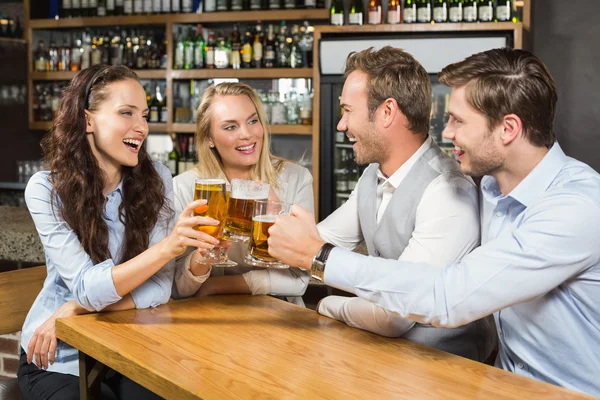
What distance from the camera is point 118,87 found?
6.73 feet

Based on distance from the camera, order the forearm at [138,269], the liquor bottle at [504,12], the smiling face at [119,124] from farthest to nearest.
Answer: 1. the liquor bottle at [504,12]
2. the smiling face at [119,124]
3. the forearm at [138,269]

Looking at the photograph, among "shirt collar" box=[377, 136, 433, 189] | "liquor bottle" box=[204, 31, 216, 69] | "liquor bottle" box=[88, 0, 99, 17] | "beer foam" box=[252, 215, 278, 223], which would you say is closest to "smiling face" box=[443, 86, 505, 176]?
"shirt collar" box=[377, 136, 433, 189]

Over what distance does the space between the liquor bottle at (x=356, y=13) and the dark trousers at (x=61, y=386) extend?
3249mm

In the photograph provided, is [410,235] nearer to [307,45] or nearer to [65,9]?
[307,45]

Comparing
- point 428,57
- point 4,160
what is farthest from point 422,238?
point 4,160

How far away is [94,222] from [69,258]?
0.13 metres

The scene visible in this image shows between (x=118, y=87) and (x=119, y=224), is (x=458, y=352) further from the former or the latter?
(x=118, y=87)

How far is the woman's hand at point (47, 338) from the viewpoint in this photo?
1.91 metres

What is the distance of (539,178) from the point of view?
161cm

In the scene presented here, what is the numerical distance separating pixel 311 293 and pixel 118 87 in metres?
1.21

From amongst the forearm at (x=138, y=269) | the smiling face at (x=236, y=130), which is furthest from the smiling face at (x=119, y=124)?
the smiling face at (x=236, y=130)

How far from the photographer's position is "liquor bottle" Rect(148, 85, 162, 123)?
5.39 m

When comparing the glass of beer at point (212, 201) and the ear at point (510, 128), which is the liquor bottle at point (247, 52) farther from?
the ear at point (510, 128)

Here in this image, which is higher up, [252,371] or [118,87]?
[118,87]
